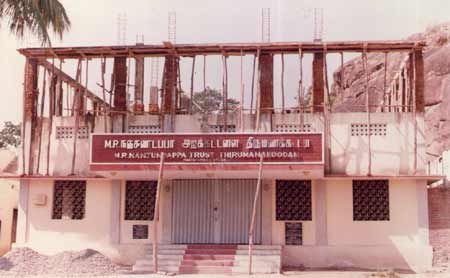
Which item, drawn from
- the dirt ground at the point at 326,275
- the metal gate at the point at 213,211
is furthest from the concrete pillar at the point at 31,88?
the dirt ground at the point at 326,275

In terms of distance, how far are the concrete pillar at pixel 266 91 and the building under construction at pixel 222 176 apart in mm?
31

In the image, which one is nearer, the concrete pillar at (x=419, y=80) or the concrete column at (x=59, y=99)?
the concrete pillar at (x=419, y=80)

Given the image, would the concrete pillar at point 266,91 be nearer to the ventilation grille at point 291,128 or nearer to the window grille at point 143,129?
the ventilation grille at point 291,128

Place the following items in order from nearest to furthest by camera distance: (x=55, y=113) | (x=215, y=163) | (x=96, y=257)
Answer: (x=215, y=163)
(x=96, y=257)
(x=55, y=113)

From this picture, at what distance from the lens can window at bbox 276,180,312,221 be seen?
62.2ft

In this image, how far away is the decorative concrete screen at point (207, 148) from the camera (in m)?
17.3

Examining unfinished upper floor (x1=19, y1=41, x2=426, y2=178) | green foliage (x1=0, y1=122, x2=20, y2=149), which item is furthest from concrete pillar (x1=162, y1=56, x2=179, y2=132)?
green foliage (x1=0, y1=122, x2=20, y2=149)

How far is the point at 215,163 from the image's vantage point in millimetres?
17438

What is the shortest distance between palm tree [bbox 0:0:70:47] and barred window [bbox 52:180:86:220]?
175 inches

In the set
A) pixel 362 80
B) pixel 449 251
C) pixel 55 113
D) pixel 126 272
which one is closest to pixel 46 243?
pixel 126 272

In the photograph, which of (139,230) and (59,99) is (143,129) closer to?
(139,230)

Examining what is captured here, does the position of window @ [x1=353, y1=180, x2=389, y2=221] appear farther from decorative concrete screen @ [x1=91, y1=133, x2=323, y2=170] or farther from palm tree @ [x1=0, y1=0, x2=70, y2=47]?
palm tree @ [x1=0, y1=0, x2=70, y2=47]

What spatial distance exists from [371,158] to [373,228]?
207 cm

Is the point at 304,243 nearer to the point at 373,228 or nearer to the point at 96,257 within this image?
the point at 373,228
